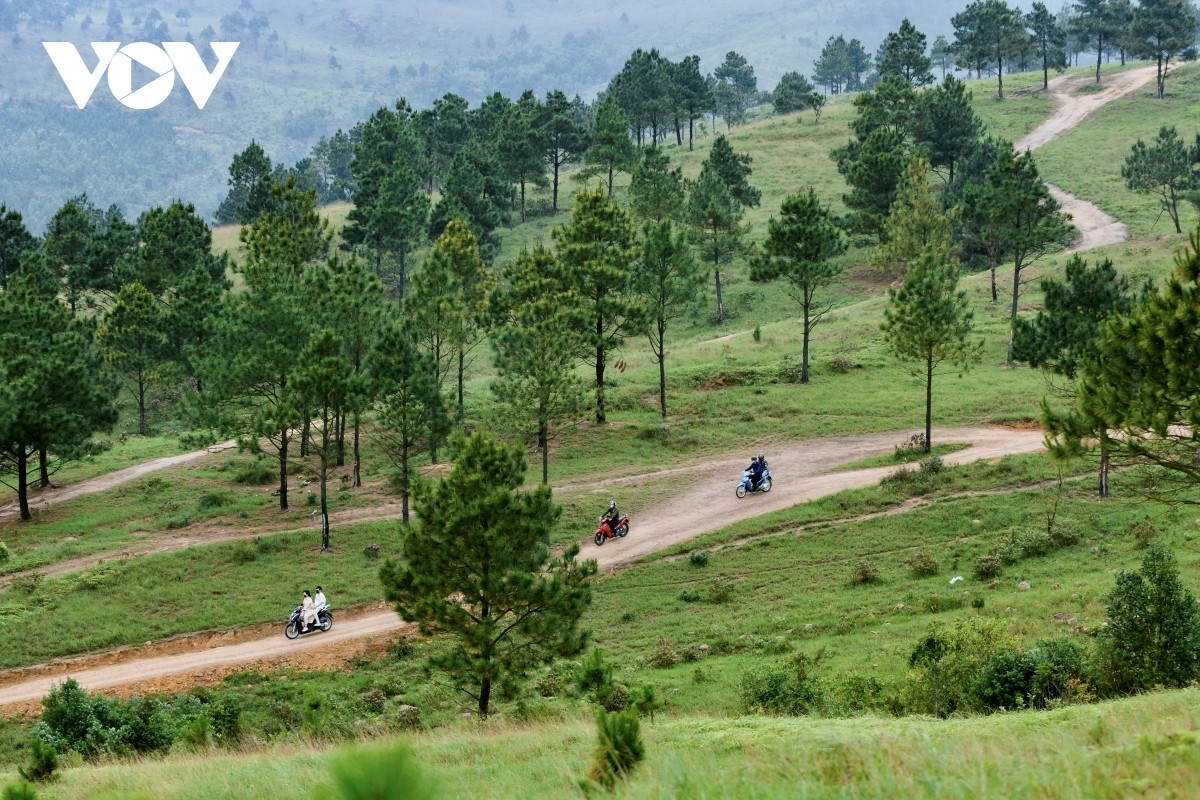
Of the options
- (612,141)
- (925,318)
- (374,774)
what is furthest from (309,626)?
(612,141)

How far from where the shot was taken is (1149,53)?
124 metres

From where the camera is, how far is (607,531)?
39.5m

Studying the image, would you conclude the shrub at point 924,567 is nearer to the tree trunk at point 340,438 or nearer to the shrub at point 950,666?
the shrub at point 950,666

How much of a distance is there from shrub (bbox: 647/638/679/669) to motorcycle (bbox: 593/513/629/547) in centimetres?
1019

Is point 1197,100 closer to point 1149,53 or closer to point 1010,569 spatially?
point 1149,53

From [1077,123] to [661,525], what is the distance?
106 m

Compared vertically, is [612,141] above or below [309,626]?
above

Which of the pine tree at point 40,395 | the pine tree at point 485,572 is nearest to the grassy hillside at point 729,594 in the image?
the pine tree at point 485,572

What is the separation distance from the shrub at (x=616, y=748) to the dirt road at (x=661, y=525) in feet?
72.9

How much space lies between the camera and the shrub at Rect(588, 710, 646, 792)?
38.5 ft

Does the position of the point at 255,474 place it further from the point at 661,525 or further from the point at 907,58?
the point at 907,58

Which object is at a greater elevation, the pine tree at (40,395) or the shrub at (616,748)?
the pine tree at (40,395)

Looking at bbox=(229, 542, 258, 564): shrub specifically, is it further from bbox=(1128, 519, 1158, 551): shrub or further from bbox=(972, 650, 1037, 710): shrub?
bbox=(1128, 519, 1158, 551): shrub

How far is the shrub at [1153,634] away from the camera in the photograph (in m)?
19.7
